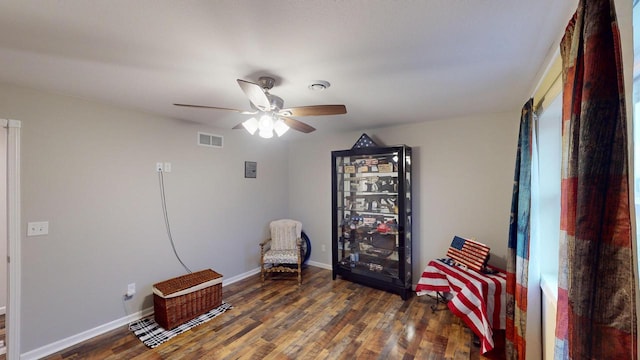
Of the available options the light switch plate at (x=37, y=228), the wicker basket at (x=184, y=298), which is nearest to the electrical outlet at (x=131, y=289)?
the wicker basket at (x=184, y=298)

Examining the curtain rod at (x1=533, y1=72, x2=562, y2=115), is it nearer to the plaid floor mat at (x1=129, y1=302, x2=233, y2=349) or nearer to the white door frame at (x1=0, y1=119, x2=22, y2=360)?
the plaid floor mat at (x1=129, y1=302, x2=233, y2=349)

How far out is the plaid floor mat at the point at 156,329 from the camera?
2.39 m

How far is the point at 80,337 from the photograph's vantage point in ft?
7.85

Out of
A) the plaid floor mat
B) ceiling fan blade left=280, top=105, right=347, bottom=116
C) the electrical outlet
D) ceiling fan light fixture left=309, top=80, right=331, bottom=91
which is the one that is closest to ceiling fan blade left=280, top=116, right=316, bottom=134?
ceiling fan blade left=280, top=105, right=347, bottom=116

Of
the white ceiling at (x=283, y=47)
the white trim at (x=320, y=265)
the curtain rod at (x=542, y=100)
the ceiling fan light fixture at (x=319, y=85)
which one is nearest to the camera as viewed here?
the white ceiling at (x=283, y=47)

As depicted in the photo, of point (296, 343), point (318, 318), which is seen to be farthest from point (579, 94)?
point (318, 318)

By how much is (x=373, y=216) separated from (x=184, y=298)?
8.37ft

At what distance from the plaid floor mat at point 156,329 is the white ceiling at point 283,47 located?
7.53 ft

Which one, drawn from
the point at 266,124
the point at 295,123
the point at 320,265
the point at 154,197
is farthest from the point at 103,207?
the point at 320,265

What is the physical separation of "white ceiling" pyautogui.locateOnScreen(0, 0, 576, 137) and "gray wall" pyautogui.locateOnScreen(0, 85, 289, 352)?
402 millimetres

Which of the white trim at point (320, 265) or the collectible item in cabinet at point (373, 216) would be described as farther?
the white trim at point (320, 265)

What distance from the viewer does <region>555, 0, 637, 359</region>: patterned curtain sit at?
25.7 inches

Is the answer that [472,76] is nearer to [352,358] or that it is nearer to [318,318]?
[352,358]

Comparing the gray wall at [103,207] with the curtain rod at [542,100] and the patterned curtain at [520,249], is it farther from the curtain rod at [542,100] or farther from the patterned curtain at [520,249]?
the curtain rod at [542,100]
